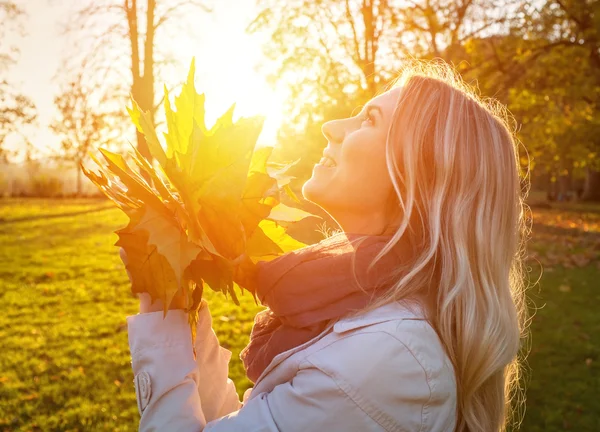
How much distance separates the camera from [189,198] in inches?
59.8

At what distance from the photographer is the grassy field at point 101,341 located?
4.50 meters

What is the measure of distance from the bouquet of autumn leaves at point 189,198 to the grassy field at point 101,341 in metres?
3.14

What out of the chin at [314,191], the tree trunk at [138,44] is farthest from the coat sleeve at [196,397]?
the tree trunk at [138,44]

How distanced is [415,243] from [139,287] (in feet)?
2.78

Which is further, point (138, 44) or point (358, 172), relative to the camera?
point (138, 44)

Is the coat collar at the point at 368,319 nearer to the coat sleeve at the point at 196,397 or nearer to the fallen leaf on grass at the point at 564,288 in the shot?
the coat sleeve at the point at 196,397

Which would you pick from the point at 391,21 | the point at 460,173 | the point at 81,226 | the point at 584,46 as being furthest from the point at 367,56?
the point at 460,173

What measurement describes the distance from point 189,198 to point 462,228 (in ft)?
2.62

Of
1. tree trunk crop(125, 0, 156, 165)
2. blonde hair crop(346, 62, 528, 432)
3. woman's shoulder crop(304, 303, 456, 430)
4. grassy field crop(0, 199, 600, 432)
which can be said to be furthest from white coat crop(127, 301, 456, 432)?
tree trunk crop(125, 0, 156, 165)

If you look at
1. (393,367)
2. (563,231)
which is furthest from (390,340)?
(563,231)

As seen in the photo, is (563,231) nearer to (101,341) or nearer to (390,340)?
(101,341)

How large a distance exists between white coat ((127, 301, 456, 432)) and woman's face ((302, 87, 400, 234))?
1.26 ft

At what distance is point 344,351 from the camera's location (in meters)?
1.37

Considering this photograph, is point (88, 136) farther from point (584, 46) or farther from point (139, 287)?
point (139, 287)
